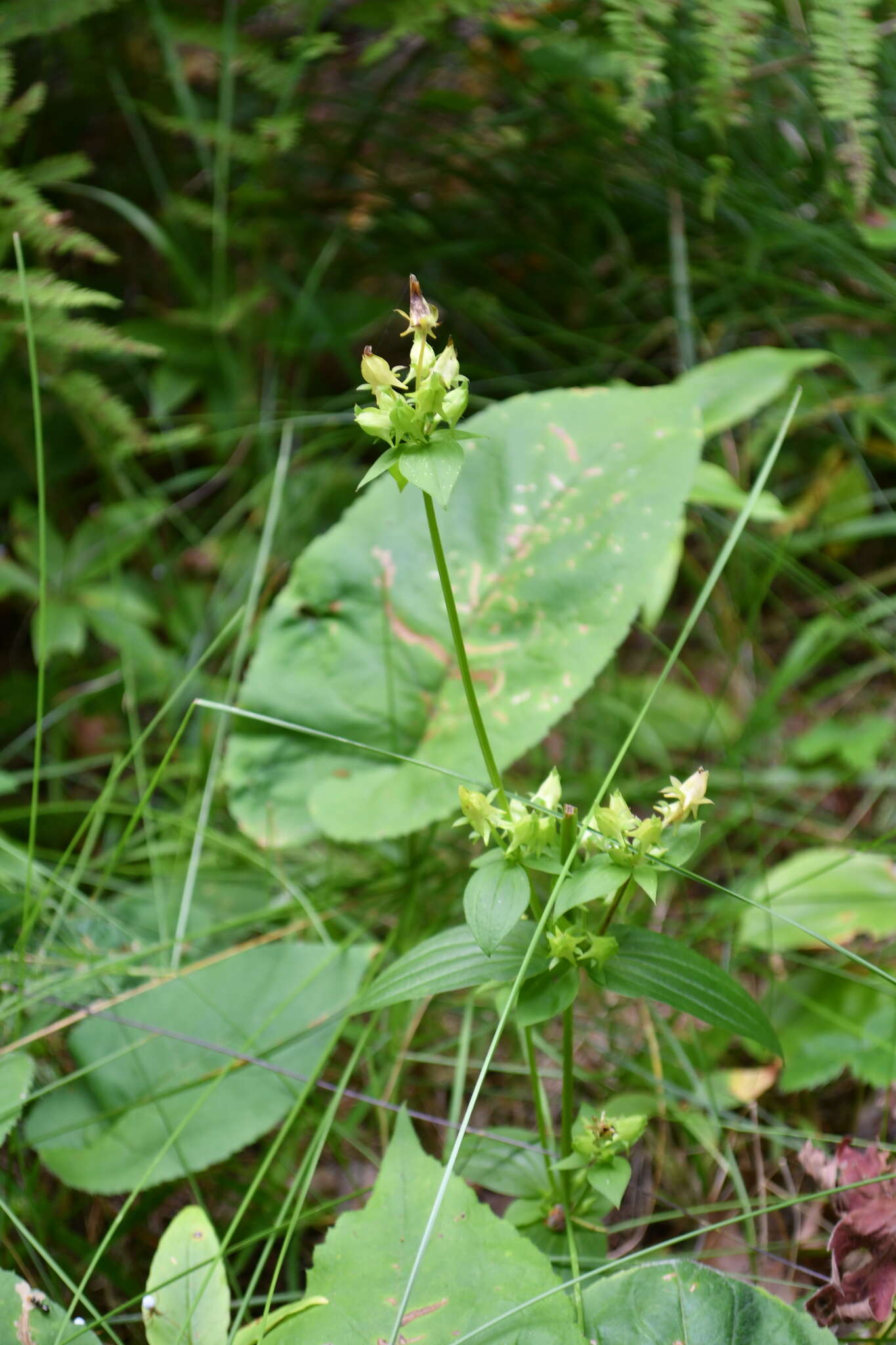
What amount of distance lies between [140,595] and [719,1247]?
1.35 meters

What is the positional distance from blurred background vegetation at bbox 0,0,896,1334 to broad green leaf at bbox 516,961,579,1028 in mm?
614

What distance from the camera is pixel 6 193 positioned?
149 cm

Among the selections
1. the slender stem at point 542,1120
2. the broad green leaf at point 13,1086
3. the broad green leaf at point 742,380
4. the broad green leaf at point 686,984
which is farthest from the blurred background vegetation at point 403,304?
the broad green leaf at point 686,984

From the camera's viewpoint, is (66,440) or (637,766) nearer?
(637,766)

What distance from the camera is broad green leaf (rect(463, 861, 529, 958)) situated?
0.71 m

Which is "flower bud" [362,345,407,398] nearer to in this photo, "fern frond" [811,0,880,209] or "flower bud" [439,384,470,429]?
"flower bud" [439,384,470,429]

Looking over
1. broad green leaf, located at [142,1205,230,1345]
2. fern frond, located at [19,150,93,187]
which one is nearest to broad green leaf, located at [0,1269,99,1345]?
broad green leaf, located at [142,1205,230,1345]

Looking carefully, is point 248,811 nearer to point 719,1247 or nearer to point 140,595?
point 140,595

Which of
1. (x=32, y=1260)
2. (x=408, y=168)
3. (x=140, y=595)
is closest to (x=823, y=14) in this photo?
(x=408, y=168)

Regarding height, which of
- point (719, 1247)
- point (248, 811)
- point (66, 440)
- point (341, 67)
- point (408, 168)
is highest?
point (341, 67)

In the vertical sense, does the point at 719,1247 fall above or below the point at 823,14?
below

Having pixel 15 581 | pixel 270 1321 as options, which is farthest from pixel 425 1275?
pixel 15 581

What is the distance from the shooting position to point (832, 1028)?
1205mm

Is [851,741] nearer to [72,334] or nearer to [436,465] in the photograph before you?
[436,465]
